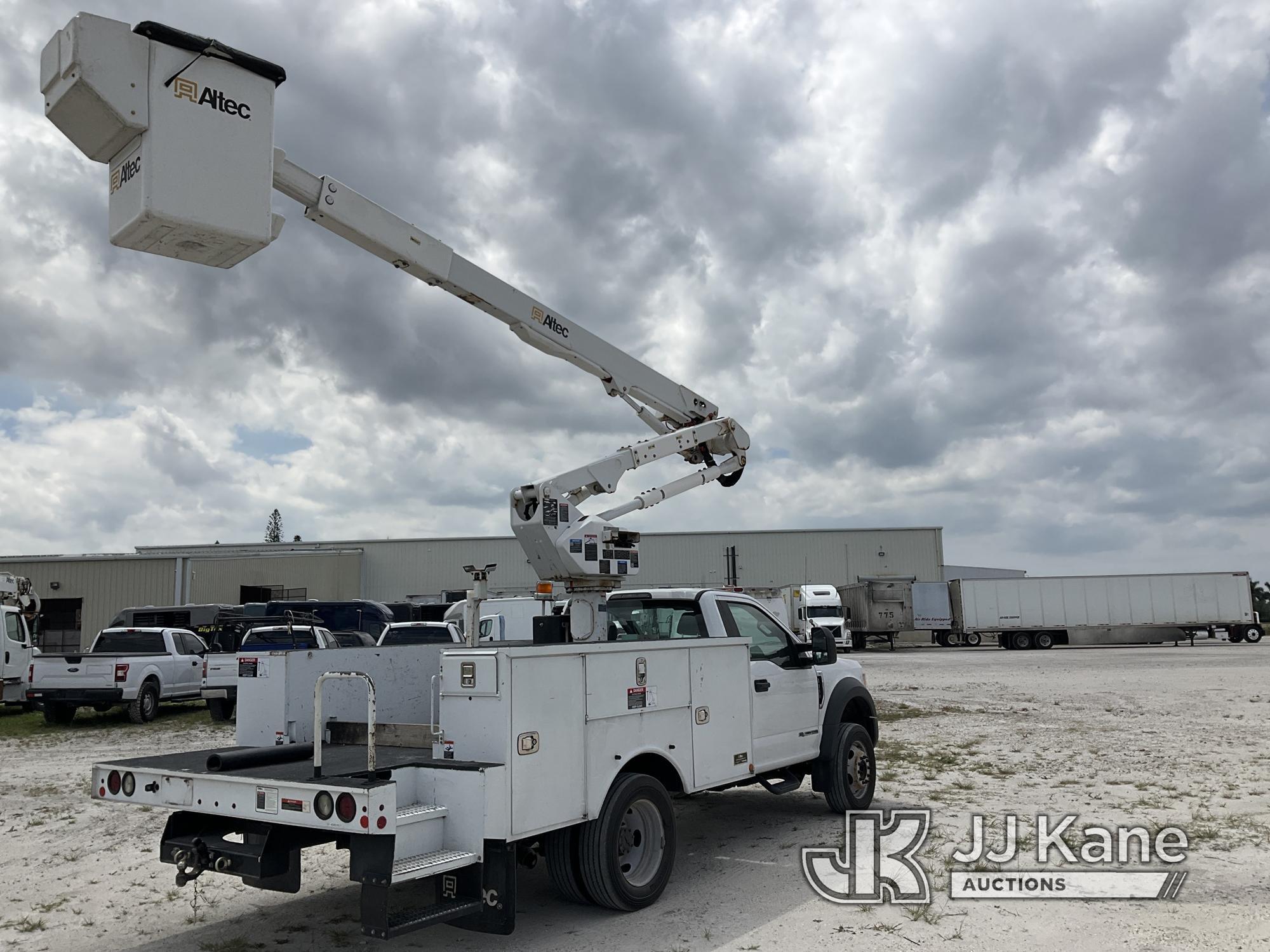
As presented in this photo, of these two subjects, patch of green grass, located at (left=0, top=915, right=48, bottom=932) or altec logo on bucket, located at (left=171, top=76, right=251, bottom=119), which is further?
altec logo on bucket, located at (left=171, top=76, right=251, bottom=119)

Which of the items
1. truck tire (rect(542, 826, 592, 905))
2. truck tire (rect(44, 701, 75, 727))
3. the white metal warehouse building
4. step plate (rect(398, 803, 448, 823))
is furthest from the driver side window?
the white metal warehouse building

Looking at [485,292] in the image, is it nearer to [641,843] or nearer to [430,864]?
[641,843]

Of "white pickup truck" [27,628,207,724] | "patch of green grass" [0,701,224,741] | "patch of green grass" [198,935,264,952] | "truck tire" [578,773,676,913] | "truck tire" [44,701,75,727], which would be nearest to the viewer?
"patch of green grass" [198,935,264,952]

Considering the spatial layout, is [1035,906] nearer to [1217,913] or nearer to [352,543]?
[1217,913]

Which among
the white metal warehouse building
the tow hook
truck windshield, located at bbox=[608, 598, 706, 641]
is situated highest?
the white metal warehouse building

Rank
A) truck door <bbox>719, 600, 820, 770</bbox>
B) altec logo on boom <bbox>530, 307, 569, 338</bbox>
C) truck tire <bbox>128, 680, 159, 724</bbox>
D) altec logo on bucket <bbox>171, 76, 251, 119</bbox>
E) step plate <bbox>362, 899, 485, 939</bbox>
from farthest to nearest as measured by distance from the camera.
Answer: truck tire <bbox>128, 680, 159, 724</bbox> < altec logo on boom <bbox>530, 307, 569, 338</bbox> < truck door <bbox>719, 600, 820, 770</bbox> < altec logo on bucket <bbox>171, 76, 251, 119</bbox> < step plate <bbox>362, 899, 485, 939</bbox>

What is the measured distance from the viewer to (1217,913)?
6.02 m

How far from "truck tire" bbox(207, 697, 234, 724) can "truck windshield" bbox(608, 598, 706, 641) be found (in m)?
11.5

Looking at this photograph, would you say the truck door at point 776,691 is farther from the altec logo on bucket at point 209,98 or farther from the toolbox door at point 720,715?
the altec logo on bucket at point 209,98

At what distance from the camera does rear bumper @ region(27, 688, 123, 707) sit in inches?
649

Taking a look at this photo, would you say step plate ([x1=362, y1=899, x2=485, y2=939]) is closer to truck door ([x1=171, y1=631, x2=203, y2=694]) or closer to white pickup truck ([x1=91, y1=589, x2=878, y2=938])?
white pickup truck ([x1=91, y1=589, x2=878, y2=938])

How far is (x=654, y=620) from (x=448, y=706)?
9.32 feet

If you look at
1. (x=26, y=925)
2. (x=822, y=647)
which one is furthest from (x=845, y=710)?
(x=26, y=925)

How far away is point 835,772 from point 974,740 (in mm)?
6265
